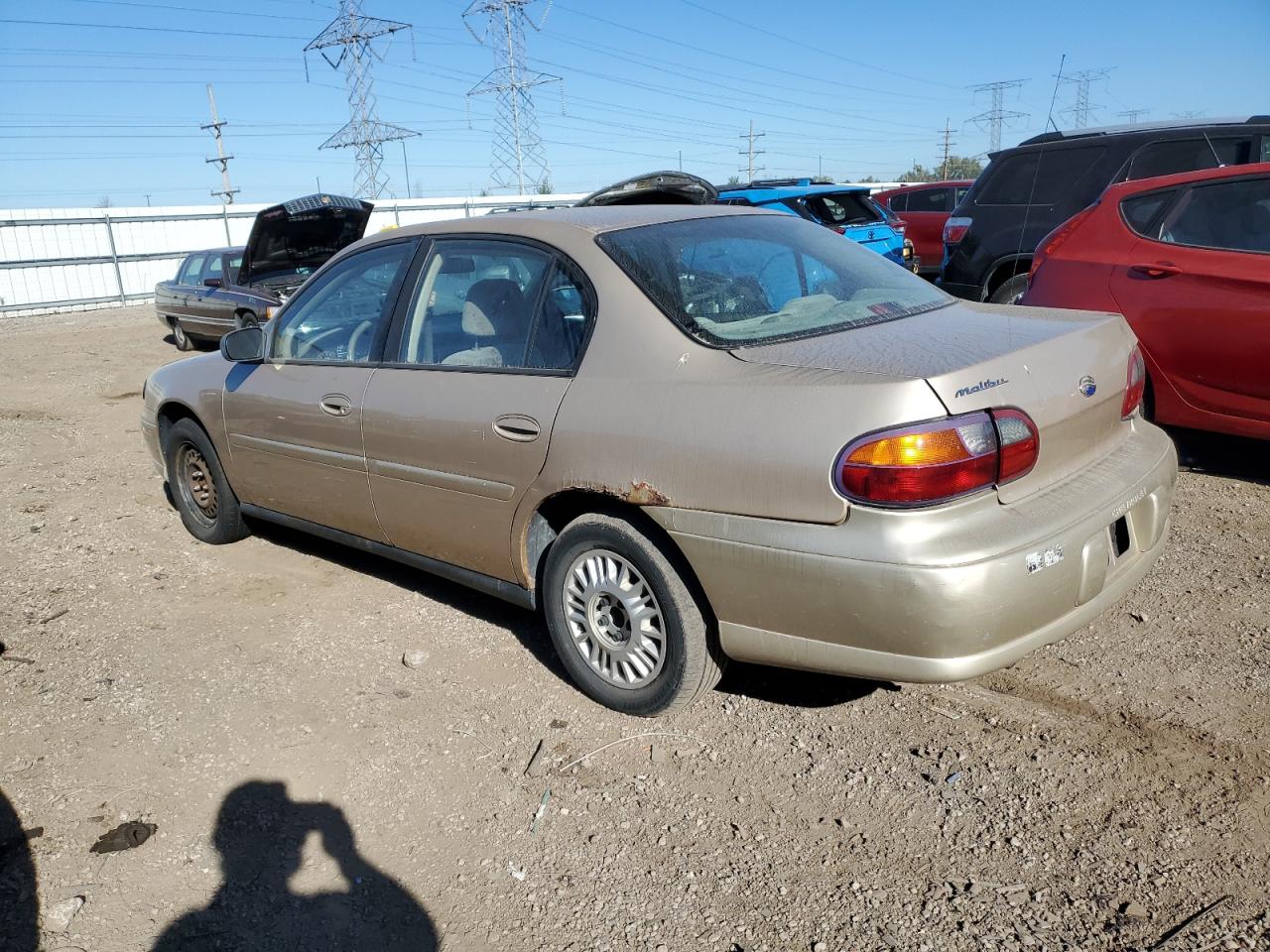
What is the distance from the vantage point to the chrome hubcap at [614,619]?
320cm

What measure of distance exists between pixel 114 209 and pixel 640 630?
25.3 meters

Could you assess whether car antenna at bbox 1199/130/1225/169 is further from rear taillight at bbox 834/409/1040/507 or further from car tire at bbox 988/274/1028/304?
rear taillight at bbox 834/409/1040/507

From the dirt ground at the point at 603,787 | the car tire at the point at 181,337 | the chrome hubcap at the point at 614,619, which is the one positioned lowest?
the dirt ground at the point at 603,787

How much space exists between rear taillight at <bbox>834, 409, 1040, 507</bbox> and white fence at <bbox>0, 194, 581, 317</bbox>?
20450 millimetres

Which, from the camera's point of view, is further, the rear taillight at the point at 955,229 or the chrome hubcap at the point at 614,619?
the rear taillight at the point at 955,229

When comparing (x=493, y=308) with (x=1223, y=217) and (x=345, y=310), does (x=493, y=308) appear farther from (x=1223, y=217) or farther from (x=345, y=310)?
(x=1223, y=217)

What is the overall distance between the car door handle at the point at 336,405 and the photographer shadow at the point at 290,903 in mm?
1650

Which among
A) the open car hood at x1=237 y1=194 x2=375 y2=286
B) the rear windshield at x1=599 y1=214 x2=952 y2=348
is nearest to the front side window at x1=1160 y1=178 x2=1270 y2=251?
the rear windshield at x1=599 y1=214 x2=952 y2=348

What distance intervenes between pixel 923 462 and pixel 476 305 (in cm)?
187

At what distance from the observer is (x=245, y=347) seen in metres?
4.62

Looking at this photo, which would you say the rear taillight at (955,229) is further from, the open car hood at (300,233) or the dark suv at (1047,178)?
the open car hood at (300,233)

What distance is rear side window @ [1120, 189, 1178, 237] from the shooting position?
5.45 metres

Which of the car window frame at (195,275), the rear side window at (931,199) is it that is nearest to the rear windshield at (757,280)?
the car window frame at (195,275)

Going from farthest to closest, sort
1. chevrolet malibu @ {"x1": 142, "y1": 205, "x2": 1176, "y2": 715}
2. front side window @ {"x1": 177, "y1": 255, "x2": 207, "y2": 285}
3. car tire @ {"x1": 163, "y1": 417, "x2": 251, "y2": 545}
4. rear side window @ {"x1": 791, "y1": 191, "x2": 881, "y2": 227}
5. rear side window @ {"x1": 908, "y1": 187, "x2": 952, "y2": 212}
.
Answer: rear side window @ {"x1": 908, "y1": 187, "x2": 952, "y2": 212} < front side window @ {"x1": 177, "y1": 255, "x2": 207, "y2": 285} < rear side window @ {"x1": 791, "y1": 191, "x2": 881, "y2": 227} < car tire @ {"x1": 163, "y1": 417, "x2": 251, "y2": 545} < chevrolet malibu @ {"x1": 142, "y1": 205, "x2": 1176, "y2": 715}
